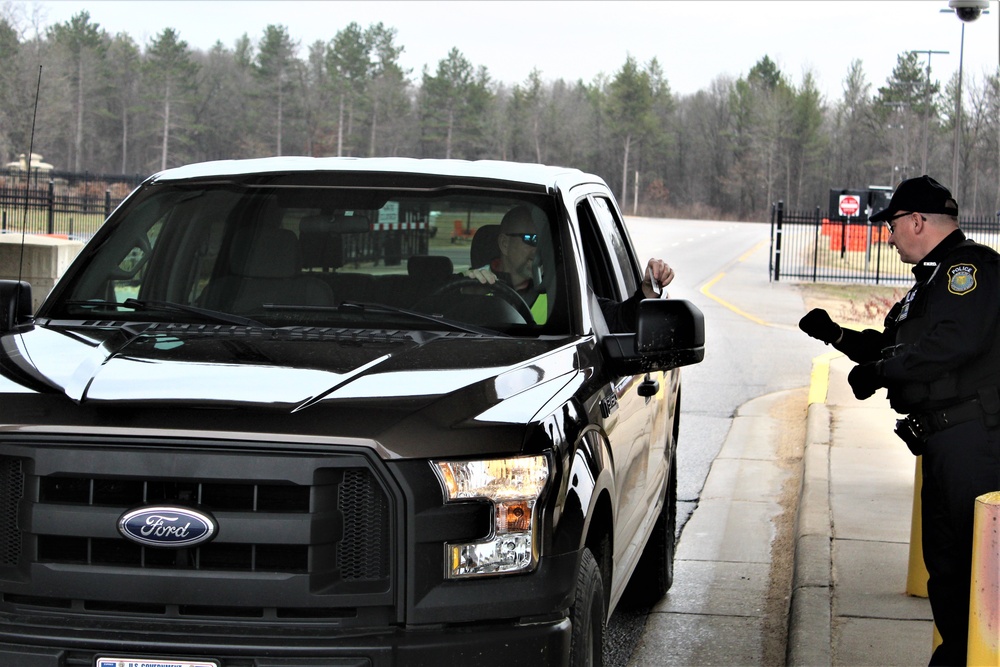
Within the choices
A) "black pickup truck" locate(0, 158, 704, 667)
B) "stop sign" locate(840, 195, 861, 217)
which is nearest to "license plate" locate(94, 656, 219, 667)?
"black pickup truck" locate(0, 158, 704, 667)

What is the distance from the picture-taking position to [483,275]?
14.5 feet

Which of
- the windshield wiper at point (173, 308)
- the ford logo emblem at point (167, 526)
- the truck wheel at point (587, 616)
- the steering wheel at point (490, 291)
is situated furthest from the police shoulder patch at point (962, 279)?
the ford logo emblem at point (167, 526)

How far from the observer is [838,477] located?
860 cm

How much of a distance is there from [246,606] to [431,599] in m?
0.44

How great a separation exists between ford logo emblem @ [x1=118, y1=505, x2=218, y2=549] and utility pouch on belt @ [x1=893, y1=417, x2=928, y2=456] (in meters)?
2.62

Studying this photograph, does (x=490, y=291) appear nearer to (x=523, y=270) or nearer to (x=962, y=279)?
(x=523, y=270)

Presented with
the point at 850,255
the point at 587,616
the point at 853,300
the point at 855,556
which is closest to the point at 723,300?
the point at 853,300

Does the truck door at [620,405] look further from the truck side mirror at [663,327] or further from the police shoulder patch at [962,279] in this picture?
the police shoulder patch at [962,279]

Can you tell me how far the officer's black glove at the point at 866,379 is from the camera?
14.8 ft

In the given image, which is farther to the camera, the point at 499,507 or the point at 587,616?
the point at 587,616

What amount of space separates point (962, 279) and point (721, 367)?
11.7 m

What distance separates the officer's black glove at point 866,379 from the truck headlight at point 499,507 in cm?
194

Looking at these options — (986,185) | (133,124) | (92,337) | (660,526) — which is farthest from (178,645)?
(133,124)

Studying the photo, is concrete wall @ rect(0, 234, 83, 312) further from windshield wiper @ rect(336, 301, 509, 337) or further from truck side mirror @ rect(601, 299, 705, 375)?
truck side mirror @ rect(601, 299, 705, 375)
